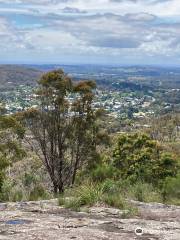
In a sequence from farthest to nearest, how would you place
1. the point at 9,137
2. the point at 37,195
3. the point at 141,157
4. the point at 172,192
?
1. the point at 141,157
2. the point at 9,137
3. the point at 172,192
4. the point at 37,195

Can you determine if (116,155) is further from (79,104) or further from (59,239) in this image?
(59,239)

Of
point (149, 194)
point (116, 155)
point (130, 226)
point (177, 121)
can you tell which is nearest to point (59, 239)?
point (130, 226)

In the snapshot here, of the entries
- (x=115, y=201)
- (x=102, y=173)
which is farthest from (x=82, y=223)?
(x=102, y=173)

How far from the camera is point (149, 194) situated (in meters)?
12.2

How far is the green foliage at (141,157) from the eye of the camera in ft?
88.6

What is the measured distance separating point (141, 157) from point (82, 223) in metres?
20.5

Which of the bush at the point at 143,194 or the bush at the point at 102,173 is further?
the bush at the point at 102,173

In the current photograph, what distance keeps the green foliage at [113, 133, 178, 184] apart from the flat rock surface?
51.9ft

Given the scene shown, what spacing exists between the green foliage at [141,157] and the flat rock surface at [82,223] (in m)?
15.8

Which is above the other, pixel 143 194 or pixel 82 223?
pixel 82 223

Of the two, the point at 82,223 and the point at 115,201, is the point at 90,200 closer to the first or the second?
the point at 115,201

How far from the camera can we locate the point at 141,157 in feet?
94.0

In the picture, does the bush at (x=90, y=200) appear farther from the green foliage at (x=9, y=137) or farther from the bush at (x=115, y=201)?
the green foliage at (x=9, y=137)

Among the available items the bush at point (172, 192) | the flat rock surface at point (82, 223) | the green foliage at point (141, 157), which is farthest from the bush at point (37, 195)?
the green foliage at point (141, 157)
